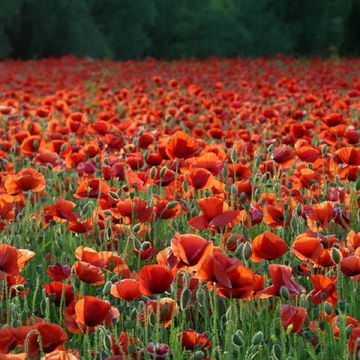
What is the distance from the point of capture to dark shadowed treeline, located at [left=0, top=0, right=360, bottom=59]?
59.2 ft

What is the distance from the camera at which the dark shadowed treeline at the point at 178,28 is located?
59.2 feet

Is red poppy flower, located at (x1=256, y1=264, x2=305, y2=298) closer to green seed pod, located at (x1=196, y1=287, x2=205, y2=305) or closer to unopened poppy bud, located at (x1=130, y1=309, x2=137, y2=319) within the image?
green seed pod, located at (x1=196, y1=287, x2=205, y2=305)

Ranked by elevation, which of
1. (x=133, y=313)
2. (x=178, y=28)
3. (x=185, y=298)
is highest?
(x=185, y=298)

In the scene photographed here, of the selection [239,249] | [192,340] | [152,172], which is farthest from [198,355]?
[152,172]

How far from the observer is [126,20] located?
2053cm

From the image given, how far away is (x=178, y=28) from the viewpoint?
73.3 ft

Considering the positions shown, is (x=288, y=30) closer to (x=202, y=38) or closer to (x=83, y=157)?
(x=202, y=38)

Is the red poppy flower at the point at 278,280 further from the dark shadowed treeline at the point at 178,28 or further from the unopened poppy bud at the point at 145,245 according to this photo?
the dark shadowed treeline at the point at 178,28

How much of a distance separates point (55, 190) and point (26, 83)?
4.54 metres

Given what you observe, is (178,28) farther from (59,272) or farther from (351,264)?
(351,264)

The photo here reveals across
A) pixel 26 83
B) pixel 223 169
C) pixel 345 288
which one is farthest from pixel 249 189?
pixel 26 83

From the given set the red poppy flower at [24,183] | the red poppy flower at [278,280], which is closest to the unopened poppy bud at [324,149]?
the red poppy flower at [24,183]

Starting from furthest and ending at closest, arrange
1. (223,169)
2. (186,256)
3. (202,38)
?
(202,38), (223,169), (186,256)

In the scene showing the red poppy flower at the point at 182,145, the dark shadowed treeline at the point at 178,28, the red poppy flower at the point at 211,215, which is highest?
the red poppy flower at the point at 182,145
